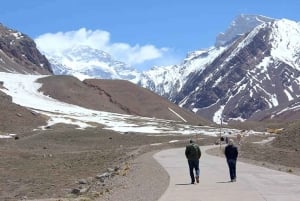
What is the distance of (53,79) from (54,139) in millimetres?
115563

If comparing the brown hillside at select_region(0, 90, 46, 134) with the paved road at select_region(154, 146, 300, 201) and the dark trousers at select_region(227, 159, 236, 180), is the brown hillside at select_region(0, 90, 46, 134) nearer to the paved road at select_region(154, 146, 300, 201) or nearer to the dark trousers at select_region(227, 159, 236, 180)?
the paved road at select_region(154, 146, 300, 201)

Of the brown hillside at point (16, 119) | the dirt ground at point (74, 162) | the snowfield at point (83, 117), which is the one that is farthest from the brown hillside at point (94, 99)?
the dirt ground at point (74, 162)

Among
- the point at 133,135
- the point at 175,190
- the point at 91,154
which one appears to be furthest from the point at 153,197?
the point at 133,135

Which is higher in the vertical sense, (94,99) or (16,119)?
(94,99)

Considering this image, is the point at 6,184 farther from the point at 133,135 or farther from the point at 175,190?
the point at 133,135

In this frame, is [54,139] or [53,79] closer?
[54,139]

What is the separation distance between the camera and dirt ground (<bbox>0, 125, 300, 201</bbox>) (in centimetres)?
3747

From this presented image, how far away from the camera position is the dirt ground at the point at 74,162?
37.5 meters

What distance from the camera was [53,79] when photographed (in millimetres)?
195375

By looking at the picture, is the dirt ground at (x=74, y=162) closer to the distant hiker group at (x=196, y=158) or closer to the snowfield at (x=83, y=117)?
the distant hiker group at (x=196, y=158)

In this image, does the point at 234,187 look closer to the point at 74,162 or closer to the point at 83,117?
the point at 74,162

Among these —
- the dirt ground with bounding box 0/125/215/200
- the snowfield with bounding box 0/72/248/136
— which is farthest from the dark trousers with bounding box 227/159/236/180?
the snowfield with bounding box 0/72/248/136

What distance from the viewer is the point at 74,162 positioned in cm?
5381

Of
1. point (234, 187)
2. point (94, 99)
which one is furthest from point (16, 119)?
point (234, 187)
